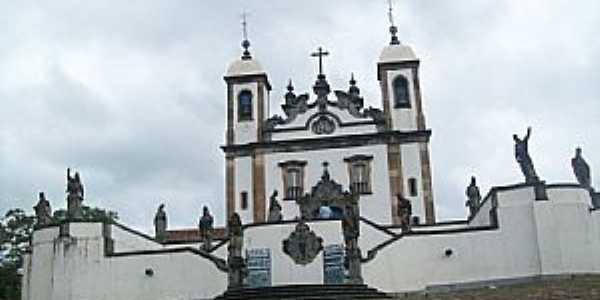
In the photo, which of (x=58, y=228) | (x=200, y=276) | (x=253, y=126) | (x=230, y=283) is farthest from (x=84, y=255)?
(x=253, y=126)

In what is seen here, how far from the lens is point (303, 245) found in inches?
1051

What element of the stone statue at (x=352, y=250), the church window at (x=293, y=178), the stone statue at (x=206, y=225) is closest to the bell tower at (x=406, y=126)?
the church window at (x=293, y=178)

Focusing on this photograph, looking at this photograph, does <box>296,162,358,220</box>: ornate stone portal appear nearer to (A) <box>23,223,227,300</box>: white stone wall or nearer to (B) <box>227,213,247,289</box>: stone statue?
(A) <box>23,223,227,300</box>: white stone wall

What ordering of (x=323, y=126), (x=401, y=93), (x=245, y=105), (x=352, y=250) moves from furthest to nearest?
1. (x=245, y=105)
2. (x=401, y=93)
3. (x=323, y=126)
4. (x=352, y=250)

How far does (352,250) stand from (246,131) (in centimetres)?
1635

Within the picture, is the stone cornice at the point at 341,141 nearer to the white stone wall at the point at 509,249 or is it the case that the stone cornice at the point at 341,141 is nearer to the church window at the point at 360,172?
the church window at the point at 360,172

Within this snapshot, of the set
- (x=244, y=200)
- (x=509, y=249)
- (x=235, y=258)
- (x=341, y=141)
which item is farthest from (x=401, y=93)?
(x=235, y=258)

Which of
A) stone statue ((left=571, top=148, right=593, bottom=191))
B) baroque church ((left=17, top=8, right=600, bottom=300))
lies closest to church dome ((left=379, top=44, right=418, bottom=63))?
baroque church ((left=17, top=8, right=600, bottom=300))

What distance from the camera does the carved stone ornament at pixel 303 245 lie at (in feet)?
87.3

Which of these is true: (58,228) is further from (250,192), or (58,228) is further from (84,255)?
(250,192)

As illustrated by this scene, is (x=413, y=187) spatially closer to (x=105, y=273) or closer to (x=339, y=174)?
(x=339, y=174)

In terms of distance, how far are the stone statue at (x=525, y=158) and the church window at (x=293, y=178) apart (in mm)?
13134

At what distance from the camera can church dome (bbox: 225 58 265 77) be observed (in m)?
42.0

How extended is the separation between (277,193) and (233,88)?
6.71 metres
